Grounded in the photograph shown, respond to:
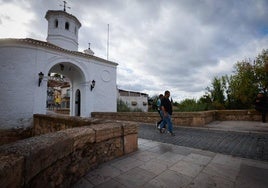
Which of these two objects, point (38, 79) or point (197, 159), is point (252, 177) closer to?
point (197, 159)

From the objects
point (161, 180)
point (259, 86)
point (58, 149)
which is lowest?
point (161, 180)

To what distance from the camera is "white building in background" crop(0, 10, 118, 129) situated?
8719 millimetres

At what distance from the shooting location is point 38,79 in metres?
9.47

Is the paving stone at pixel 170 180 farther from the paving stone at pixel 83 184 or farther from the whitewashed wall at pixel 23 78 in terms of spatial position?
the whitewashed wall at pixel 23 78

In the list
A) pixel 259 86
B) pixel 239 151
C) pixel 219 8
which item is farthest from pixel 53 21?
pixel 259 86

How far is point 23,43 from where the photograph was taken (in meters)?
8.98

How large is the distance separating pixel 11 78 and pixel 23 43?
245 centimetres

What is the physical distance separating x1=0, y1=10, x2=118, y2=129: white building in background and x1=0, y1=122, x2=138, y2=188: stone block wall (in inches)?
349

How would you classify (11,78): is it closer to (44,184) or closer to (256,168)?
(44,184)

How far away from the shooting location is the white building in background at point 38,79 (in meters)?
8.72

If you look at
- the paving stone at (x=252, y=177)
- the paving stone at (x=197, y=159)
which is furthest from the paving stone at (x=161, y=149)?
the paving stone at (x=252, y=177)

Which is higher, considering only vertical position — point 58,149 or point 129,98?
point 129,98

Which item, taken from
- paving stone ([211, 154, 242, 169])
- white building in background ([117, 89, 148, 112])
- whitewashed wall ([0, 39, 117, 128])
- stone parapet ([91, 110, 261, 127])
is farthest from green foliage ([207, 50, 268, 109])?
white building in background ([117, 89, 148, 112])

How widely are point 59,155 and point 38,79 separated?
9766mm
